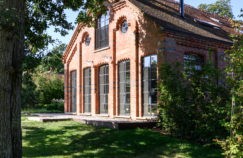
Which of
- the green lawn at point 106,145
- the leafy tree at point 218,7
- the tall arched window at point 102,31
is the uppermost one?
the leafy tree at point 218,7

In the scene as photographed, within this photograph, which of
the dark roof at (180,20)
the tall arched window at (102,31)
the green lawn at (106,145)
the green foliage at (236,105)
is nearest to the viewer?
the green foliage at (236,105)

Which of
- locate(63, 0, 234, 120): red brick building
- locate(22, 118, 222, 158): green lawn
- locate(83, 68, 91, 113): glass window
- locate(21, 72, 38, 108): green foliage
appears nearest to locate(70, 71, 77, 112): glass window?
locate(63, 0, 234, 120): red brick building

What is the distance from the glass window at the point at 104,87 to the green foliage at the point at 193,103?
792cm

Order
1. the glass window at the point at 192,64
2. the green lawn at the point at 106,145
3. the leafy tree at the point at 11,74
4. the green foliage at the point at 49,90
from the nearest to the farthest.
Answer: the leafy tree at the point at 11,74 → the green lawn at the point at 106,145 → the glass window at the point at 192,64 → the green foliage at the point at 49,90

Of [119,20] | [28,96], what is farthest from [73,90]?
[28,96]

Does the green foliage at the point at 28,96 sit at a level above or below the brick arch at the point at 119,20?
→ below

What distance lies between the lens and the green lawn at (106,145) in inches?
460

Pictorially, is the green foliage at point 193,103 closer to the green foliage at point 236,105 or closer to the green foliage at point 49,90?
the green foliage at point 236,105

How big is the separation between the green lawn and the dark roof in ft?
20.9

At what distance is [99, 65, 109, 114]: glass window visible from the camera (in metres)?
22.2

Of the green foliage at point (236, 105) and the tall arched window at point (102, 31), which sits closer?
the green foliage at point (236, 105)

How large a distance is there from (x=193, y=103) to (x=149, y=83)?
213 inches

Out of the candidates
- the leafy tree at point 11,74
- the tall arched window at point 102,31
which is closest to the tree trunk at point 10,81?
the leafy tree at point 11,74

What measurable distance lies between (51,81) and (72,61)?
13.3m
